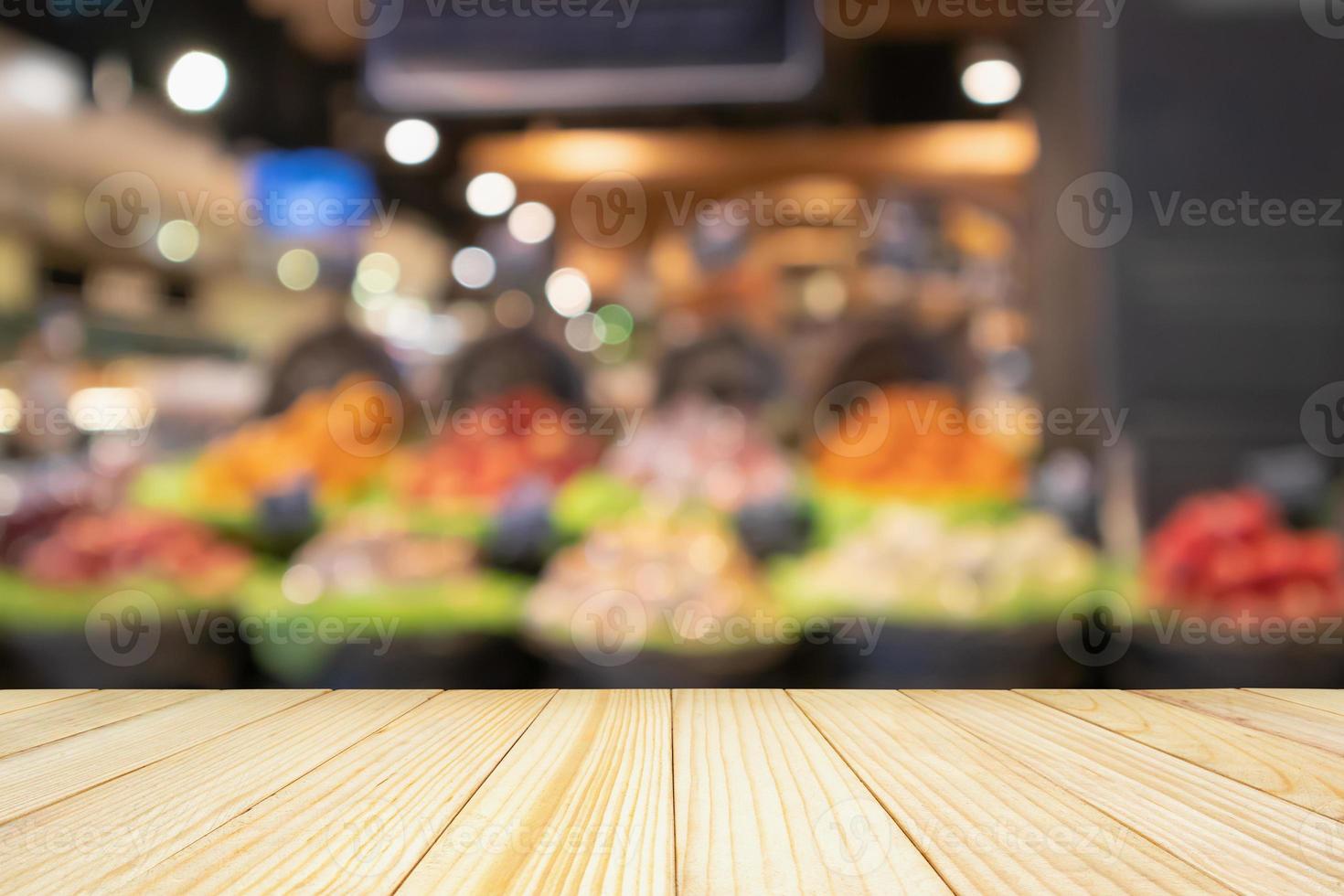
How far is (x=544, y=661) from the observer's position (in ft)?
5.14

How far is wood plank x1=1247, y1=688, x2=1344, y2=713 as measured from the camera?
4.48ft

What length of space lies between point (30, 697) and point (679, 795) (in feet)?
3.73

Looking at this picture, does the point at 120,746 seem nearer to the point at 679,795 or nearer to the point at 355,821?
the point at 355,821

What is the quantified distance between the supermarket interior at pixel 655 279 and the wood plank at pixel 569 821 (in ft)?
1.72

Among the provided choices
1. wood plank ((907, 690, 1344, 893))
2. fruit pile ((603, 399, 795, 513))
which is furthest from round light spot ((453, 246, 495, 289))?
wood plank ((907, 690, 1344, 893))

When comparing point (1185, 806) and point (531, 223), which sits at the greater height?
point (531, 223)

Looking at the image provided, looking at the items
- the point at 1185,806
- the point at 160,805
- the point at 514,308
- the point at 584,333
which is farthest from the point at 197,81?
the point at 1185,806

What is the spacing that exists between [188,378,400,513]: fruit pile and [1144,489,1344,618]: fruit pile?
1288 millimetres

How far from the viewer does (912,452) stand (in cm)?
169

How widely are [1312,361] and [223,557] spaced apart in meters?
1.80

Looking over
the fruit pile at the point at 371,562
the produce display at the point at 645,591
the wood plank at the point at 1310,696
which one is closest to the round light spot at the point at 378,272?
the fruit pile at the point at 371,562

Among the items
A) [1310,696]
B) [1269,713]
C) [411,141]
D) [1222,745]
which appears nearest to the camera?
[1222,745]

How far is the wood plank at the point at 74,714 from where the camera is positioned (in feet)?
3.93

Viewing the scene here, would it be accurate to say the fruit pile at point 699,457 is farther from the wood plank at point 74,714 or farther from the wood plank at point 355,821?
the wood plank at point 74,714
